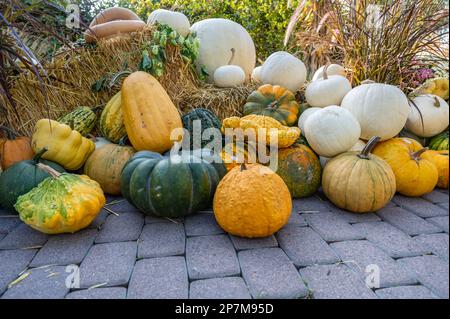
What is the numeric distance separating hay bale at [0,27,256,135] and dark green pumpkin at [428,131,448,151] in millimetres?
1466

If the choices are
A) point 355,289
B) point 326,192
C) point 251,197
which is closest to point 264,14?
point 326,192

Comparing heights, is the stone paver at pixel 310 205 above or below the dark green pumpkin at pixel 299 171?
below

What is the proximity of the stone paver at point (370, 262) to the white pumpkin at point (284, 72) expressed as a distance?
5.34 feet

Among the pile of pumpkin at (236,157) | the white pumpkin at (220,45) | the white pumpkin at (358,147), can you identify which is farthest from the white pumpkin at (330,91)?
the white pumpkin at (220,45)

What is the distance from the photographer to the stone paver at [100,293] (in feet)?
3.92

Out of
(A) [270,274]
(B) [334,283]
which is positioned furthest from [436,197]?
(A) [270,274]

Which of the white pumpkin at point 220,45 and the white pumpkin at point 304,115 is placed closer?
the white pumpkin at point 304,115

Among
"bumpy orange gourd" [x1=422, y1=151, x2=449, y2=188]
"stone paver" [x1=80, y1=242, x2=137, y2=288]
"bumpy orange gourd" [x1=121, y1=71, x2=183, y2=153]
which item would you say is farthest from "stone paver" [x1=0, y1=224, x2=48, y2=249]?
"bumpy orange gourd" [x1=422, y1=151, x2=449, y2=188]

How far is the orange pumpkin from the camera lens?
212 cm

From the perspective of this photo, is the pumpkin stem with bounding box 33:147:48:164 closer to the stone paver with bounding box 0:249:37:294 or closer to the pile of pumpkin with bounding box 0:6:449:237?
the pile of pumpkin with bounding box 0:6:449:237

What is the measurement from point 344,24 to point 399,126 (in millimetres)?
1309

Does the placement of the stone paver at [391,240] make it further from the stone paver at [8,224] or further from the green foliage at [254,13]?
the green foliage at [254,13]

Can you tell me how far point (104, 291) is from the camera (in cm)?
123

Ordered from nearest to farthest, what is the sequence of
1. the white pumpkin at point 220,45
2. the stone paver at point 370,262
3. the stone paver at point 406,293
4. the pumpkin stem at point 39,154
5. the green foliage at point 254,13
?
the stone paver at point 406,293 → the stone paver at point 370,262 → the pumpkin stem at point 39,154 → the white pumpkin at point 220,45 → the green foliage at point 254,13
